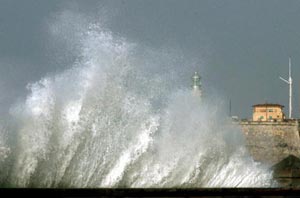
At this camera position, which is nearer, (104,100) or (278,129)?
(104,100)

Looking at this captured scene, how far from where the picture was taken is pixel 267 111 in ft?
298

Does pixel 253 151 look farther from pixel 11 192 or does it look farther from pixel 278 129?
pixel 11 192

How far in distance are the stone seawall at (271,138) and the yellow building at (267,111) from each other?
21562 millimetres

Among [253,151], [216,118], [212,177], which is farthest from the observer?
[253,151]

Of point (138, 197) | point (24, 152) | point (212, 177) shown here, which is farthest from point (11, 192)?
point (212, 177)

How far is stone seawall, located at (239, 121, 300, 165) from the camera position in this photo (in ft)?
220

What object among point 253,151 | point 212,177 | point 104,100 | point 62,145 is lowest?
point 253,151

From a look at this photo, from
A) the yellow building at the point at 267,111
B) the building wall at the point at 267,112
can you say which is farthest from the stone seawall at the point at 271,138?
the building wall at the point at 267,112

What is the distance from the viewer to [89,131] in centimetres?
1689

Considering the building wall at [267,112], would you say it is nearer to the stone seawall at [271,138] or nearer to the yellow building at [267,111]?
the yellow building at [267,111]

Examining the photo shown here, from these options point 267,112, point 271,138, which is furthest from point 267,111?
point 271,138

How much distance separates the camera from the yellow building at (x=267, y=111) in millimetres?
89938

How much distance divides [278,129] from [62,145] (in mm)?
54780

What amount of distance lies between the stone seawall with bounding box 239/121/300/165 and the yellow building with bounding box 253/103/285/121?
21.6 metres
